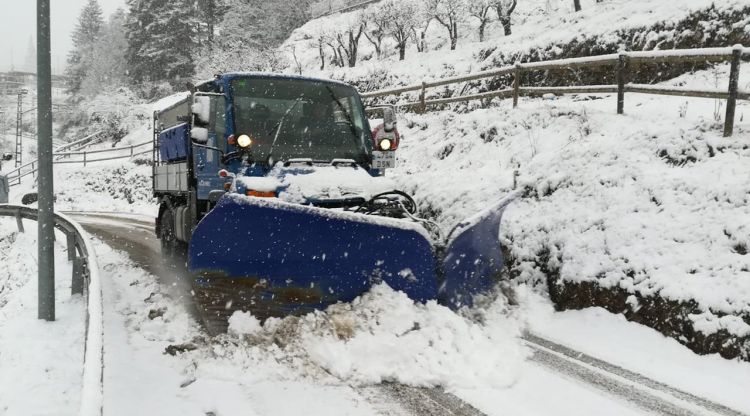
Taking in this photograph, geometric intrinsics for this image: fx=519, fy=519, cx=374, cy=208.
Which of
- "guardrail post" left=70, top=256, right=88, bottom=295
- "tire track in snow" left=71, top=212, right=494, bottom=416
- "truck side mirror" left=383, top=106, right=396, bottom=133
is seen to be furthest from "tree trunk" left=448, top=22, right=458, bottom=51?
"guardrail post" left=70, top=256, right=88, bottom=295

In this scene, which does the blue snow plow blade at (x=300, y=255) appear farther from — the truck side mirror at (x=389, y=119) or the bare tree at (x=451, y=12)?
the bare tree at (x=451, y=12)

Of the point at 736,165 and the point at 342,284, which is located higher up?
the point at 736,165

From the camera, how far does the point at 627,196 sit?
621cm

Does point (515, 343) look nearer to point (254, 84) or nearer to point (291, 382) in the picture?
point (291, 382)

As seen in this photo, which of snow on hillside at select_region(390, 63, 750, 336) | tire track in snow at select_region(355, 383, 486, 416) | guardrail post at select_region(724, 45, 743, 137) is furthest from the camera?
guardrail post at select_region(724, 45, 743, 137)

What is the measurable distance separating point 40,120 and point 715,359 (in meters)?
6.80

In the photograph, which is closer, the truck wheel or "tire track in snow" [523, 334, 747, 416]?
"tire track in snow" [523, 334, 747, 416]

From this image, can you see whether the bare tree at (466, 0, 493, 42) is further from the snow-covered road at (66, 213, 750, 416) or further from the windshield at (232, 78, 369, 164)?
the snow-covered road at (66, 213, 750, 416)

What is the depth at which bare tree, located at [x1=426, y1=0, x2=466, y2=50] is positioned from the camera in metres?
25.9

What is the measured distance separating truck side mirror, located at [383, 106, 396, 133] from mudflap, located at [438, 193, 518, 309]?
1.65m

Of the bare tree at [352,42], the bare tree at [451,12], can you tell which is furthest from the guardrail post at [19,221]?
the bare tree at [352,42]

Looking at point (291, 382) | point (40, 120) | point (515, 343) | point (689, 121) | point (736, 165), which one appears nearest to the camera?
point (291, 382)

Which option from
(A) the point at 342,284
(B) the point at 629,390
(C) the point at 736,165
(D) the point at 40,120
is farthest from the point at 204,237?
(C) the point at 736,165

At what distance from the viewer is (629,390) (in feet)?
12.9
